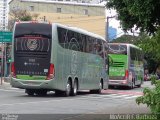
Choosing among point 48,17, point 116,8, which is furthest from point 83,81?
point 48,17

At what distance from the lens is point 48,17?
9475 centimetres

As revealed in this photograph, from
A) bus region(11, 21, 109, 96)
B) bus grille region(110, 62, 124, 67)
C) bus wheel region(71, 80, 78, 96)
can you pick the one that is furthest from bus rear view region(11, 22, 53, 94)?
bus grille region(110, 62, 124, 67)

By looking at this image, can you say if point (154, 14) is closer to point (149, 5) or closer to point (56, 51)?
point (149, 5)

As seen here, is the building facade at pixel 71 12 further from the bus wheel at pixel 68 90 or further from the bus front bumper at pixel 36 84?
the bus front bumper at pixel 36 84

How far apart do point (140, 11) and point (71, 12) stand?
87.9 metres

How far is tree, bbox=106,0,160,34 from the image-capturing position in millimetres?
10453

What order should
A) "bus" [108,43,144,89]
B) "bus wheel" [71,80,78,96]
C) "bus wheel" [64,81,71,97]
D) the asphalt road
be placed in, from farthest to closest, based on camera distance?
1. "bus" [108,43,144,89]
2. "bus wheel" [71,80,78,96]
3. "bus wheel" [64,81,71,97]
4. the asphalt road

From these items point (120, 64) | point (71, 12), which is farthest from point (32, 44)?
point (71, 12)

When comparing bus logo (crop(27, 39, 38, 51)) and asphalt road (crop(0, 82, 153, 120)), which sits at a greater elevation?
bus logo (crop(27, 39, 38, 51))

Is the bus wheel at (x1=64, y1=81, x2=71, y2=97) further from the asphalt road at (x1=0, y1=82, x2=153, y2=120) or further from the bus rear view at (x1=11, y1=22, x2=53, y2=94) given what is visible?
the asphalt road at (x1=0, y1=82, x2=153, y2=120)

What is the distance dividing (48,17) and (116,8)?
272ft

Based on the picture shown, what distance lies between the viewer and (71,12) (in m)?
97.9

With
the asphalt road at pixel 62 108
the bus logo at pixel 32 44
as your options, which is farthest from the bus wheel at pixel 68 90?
the asphalt road at pixel 62 108

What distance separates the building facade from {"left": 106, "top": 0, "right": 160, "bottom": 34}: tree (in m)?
81.6
